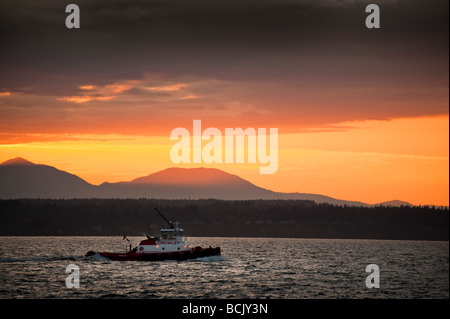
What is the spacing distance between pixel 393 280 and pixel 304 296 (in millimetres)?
37602

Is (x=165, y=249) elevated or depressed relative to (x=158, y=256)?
elevated

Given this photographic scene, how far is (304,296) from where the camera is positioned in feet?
261

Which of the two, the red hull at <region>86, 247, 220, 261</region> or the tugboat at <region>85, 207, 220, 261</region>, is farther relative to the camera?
the tugboat at <region>85, 207, 220, 261</region>

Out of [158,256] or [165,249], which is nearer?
[158,256]

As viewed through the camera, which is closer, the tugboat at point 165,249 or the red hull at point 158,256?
the red hull at point 158,256
